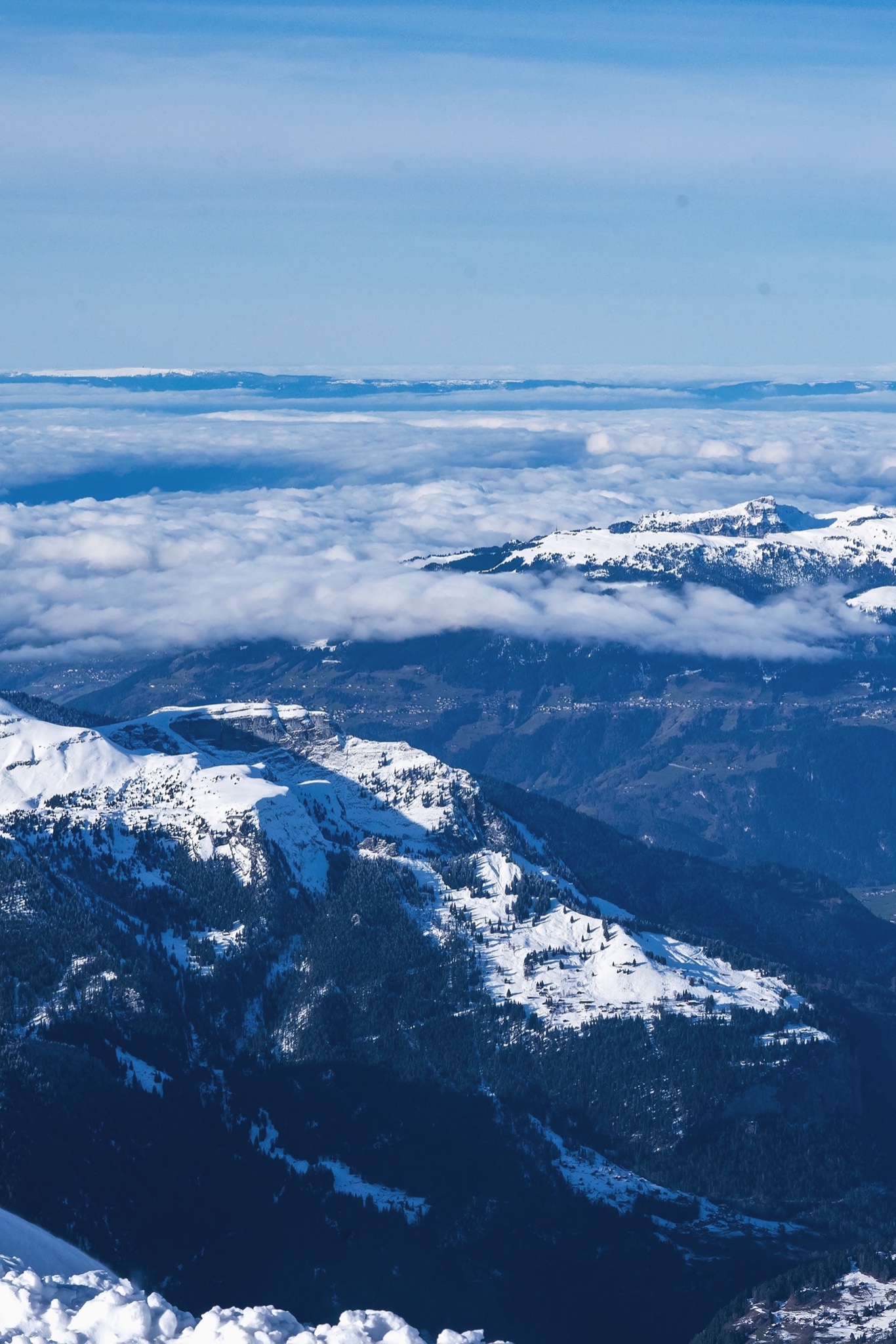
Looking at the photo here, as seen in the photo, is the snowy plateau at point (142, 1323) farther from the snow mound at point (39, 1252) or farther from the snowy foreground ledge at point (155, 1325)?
the snow mound at point (39, 1252)

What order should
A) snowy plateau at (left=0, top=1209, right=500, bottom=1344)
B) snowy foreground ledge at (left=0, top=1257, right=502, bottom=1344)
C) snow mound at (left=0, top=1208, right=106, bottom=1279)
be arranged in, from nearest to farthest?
snowy foreground ledge at (left=0, top=1257, right=502, bottom=1344) → snowy plateau at (left=0, top=1209, right=500, bottom=1344) → snow mound at (left=0, top=1208, right=106, bottom=1279)

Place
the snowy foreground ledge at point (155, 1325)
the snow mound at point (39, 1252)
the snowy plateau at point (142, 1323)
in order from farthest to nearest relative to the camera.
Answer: the snow mound at point (39, 1252) → the snowy plateau at point (142, 1323) → the snowy foreground ledge at point (155, 1325)

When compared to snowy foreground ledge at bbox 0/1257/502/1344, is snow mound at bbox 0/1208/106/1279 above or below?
below

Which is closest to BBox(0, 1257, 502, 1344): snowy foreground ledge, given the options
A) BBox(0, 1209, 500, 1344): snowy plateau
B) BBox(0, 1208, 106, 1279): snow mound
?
BBox(0, 1209, 500, 1344): snowy plateau

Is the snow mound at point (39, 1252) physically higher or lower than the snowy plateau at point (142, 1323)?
lower

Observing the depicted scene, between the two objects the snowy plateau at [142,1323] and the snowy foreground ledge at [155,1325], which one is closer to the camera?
the snowy foreground ledge at [155,1325]

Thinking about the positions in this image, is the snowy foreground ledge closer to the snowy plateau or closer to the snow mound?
the snowy plateau

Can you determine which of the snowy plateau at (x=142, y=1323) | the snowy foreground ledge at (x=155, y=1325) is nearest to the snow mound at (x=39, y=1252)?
the snowy plateau at (x=142, y=1323)
